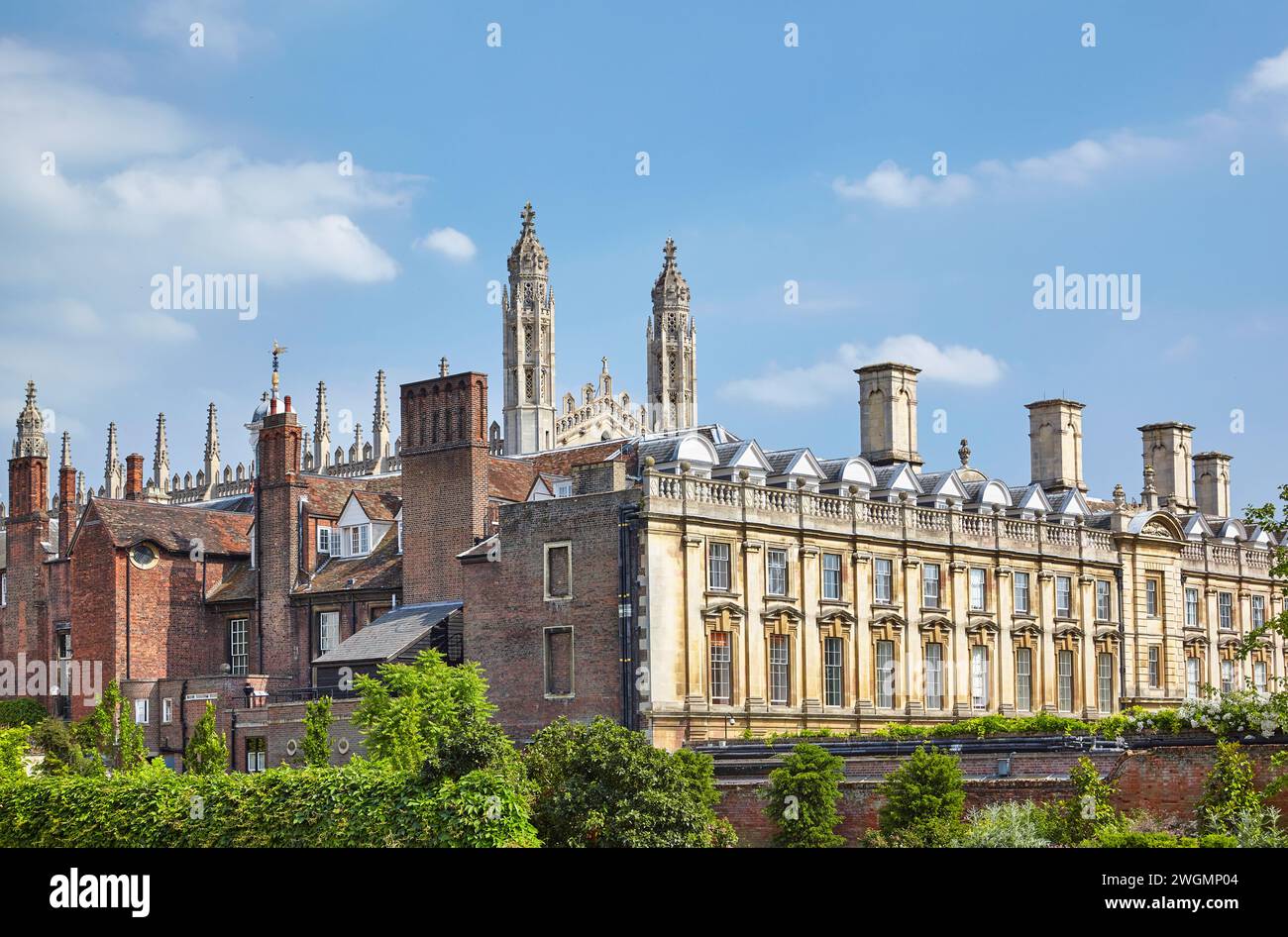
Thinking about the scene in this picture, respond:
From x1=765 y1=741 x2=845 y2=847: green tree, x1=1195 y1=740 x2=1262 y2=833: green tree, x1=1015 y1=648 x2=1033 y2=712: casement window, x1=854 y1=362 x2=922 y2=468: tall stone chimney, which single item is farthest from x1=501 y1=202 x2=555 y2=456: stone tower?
x1=1195 y1=740 x2=1262 y2=833: green tree

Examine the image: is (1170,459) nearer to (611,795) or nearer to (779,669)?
(779,669)

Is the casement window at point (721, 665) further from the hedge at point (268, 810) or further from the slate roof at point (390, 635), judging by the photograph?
the hedge at point (268, 810)

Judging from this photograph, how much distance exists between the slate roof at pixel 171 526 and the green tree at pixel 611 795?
1176 inches

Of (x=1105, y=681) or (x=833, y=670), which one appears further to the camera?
(x=1105, y=681)

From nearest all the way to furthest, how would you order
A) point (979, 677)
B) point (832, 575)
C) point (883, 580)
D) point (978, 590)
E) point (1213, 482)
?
point (832, 575), point (883, 580), point (979, 677), point (978, 590), point (1213, 482)

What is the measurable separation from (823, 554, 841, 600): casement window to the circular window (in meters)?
23.5

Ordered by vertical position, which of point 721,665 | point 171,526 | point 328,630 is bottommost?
point 721,665

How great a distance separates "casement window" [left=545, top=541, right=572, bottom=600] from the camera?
56.5 m

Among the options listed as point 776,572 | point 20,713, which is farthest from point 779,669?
point 20,713

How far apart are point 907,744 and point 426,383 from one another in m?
22.7

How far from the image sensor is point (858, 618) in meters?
60.9

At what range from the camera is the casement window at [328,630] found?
212 feet

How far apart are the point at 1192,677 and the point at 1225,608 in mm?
4841

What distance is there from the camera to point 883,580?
6216cm
